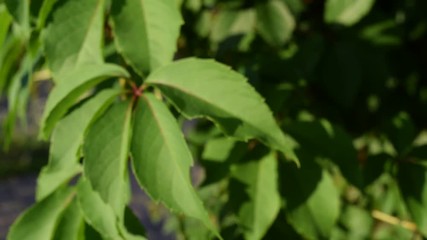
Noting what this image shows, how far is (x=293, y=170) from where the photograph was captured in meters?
0.98

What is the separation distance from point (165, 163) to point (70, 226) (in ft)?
0.72

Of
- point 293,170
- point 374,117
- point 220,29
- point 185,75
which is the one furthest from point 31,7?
point 374,117

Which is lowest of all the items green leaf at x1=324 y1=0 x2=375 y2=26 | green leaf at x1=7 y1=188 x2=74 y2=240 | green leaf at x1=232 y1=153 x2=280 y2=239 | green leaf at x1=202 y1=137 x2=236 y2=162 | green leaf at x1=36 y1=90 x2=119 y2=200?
green leaf at x1=232 y1=153 x2=280 y2=239

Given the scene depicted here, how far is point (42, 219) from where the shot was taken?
86cm

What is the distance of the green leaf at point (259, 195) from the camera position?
3.00ft

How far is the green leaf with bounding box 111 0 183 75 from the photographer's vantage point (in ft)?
2.56

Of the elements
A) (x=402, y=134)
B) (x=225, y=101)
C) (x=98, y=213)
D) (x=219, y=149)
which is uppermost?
(x=225, y=101)

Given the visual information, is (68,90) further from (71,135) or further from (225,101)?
(225,101)

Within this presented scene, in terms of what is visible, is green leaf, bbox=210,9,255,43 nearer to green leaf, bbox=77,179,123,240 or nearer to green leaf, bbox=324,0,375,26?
green leaf, bbox=324,0,375,26

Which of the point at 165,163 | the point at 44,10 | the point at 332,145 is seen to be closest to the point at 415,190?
the point at 332,145

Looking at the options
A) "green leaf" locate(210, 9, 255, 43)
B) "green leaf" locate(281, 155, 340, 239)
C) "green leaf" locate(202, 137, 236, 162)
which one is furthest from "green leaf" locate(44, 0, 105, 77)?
"green leaf" locate(210, 9, 255, 43)

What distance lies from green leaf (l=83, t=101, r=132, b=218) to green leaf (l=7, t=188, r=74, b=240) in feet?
0.60

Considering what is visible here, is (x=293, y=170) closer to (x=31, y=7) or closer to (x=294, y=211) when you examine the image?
(x=294, y=211)

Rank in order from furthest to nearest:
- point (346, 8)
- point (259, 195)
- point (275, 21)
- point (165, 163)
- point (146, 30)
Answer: point (275, 21)
point (346, 8)
point (259, 195)
point (146, 30)
point (165, 163)
